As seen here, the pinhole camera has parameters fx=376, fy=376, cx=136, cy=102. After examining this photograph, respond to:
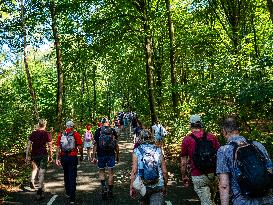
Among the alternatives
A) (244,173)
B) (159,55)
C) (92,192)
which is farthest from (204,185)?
(159,55)

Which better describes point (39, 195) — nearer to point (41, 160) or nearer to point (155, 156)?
Answer: point (41, 160)

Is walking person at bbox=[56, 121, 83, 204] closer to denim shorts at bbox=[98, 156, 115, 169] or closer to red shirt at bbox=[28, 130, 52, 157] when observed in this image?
denim shorts at bbox=[98, 156, 115, 169]

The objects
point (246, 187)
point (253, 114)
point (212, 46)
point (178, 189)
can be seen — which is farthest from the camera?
point (212, 46)

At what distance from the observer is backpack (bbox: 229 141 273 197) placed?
3.74 meters

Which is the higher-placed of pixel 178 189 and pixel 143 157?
pixel 143 157

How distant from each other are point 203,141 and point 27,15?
21.3m

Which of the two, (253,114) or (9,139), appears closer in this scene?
(253,114)

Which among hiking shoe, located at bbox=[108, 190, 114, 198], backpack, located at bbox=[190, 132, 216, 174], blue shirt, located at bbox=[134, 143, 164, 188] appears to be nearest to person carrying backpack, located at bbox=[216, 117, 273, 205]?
backpack, located at bbox=[190, 132, 216, 174]

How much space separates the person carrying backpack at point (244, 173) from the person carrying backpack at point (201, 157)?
1890 millimetres

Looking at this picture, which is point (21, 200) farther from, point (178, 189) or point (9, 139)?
point (9, 139)

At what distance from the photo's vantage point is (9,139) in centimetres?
1814

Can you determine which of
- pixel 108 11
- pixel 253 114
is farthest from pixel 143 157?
pixel 108 11

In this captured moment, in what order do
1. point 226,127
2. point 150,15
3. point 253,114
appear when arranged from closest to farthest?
A: point 226,127 → point 253,114 → point 150,15

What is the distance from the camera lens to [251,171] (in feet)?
12.4
